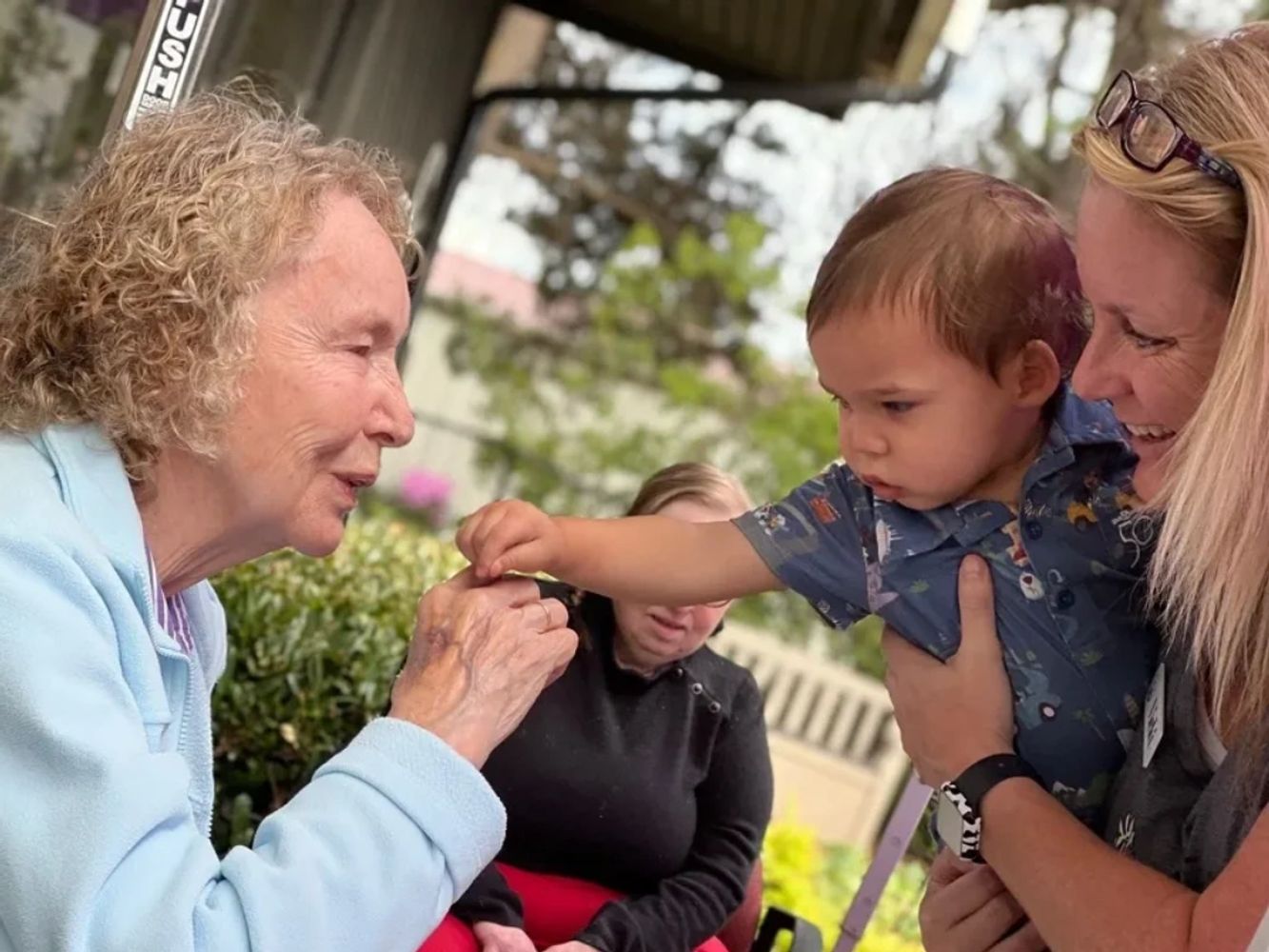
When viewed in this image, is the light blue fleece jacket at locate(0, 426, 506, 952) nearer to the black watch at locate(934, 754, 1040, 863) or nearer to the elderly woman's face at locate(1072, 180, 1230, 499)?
the black watch at locate(934, 754, 1040, 863)

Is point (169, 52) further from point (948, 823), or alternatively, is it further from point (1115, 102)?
point (948, 823)

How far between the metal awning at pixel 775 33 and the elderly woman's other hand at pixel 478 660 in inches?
198

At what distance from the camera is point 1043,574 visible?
215 centimetres

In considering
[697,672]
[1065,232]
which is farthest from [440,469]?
[1065,232]

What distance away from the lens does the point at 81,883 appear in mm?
1554

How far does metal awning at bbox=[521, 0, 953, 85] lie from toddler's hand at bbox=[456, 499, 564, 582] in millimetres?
4819

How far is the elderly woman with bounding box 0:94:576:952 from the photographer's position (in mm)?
1597

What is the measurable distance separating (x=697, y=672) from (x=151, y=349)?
1542 millimetres

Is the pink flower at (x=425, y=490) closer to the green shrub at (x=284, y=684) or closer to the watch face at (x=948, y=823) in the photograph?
the green shrub at (x=284, y=684)

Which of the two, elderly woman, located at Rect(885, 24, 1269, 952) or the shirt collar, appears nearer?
elderly woman, located at Rect(885, 24, 1269, 952)

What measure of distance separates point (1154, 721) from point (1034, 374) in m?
0.48

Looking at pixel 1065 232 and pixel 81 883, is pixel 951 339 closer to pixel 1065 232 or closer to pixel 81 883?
pixel 1065 232

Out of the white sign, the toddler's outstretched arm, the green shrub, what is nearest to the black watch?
the toddler's outstretched arm

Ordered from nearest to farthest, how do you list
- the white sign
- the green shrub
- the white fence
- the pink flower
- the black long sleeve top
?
Answer: the white sign → the black long sleeve top → the green shrub → the white fence → the pink flower
